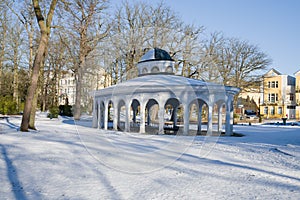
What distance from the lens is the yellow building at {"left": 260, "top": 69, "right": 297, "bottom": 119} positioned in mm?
47031

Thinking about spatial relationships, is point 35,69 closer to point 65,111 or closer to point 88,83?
point 88,83

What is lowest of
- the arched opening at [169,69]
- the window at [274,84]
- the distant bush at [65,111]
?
the distant bush at [65,111]

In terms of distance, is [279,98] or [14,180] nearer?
[14,180]

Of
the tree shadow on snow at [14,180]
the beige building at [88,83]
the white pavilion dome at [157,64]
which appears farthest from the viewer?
the beige building at [88,83]

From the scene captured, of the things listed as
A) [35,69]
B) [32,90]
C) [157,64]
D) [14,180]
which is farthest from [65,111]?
[14,180]

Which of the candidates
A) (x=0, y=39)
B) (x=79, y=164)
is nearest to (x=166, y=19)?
(x=0, y=39)

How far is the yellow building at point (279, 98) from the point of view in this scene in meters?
47.0

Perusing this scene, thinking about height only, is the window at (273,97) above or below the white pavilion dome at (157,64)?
below

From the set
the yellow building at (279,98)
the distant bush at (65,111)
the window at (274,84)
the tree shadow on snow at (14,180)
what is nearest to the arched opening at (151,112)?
the distant bush at (65,111)

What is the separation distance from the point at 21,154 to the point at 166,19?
90.1ft

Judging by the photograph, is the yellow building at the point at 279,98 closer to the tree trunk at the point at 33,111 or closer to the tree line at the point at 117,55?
the tree line at the point at 117,55

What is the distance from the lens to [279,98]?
48.2 meters

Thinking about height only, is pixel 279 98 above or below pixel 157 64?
below

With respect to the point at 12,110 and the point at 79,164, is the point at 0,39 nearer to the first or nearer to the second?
the point at 12,110
